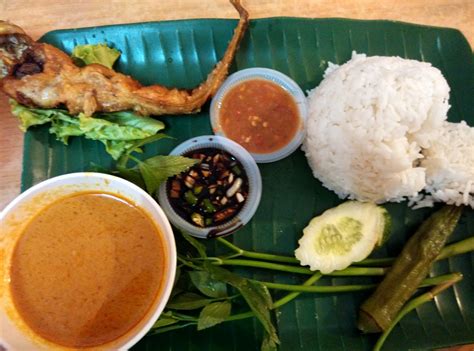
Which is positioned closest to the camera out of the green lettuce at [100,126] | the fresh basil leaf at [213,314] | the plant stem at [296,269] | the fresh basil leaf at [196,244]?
the fresh basil leaf at [213,314]

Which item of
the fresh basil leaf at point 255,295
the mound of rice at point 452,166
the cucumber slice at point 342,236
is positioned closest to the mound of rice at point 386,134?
the mound of rice at point 452,166

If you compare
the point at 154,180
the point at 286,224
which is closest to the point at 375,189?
the point at 286,224

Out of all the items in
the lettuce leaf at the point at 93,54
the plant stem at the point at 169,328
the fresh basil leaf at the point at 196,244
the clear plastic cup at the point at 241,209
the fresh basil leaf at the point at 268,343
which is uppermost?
the lettuce leaf at the point at 93,54

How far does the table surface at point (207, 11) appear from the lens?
300 cm

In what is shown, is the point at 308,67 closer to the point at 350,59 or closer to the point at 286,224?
the point at 350,59

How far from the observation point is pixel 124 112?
270 cm

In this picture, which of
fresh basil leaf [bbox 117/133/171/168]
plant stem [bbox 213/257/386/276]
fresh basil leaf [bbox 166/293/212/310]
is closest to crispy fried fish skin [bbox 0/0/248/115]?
fresh basil leaf [bbox 117/133/171/168]

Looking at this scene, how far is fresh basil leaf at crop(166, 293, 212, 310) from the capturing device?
7.67ft

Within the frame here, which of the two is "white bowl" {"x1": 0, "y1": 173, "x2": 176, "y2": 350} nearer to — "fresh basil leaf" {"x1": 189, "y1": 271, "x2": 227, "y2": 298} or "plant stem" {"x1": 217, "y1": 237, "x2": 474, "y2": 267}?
"fresh basil leaf" {"x1": 189, "y1": 271, "x2": 227, "y2": 298}

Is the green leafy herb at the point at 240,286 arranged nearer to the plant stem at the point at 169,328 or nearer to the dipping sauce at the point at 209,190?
the plant stem at the point at 169,328

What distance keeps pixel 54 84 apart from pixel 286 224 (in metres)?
1.61

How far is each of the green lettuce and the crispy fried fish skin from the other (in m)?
0.05

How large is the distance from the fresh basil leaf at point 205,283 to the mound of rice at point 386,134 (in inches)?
37.1

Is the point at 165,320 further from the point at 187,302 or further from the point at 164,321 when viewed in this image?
the point at 187,302
